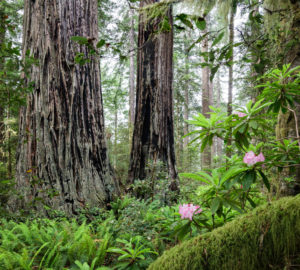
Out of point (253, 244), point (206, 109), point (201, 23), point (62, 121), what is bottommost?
point (253, 244)

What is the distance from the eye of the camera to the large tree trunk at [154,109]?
4.04 metres

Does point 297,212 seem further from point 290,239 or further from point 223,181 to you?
point 223,181

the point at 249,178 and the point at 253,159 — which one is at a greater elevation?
the point at 253,159

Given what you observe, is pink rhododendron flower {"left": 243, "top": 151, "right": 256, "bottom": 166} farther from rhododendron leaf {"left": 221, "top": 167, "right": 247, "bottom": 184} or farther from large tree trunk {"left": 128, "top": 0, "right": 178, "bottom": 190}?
large tree trunk {"left": 128, "top": 0, "right": 178, "bottom": 190}

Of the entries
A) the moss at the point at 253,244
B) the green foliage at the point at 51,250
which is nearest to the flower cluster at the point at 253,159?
the moss at the point at 253,244

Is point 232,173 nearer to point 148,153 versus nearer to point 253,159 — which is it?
point 253,159

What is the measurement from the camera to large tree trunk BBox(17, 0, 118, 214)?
124 inches

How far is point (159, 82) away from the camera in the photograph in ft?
13.8

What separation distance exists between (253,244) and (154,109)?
332cm

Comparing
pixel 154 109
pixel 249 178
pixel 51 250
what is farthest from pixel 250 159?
pixel 154 109

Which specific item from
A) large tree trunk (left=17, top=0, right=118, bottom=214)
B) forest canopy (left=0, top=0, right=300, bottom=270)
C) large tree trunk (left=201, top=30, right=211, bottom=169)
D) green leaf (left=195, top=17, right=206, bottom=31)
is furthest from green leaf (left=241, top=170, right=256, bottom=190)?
large tree trunk (left=201, top=30, right=211, bottom=169)

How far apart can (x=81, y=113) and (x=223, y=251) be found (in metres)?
2.98

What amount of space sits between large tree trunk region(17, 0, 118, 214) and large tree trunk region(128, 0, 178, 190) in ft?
2.44

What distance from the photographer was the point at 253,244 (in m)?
1.00
